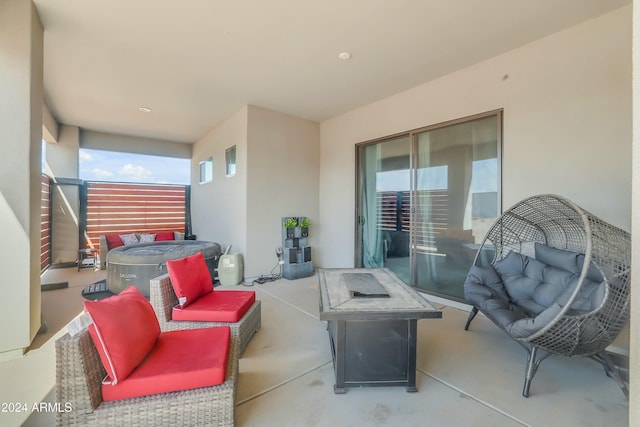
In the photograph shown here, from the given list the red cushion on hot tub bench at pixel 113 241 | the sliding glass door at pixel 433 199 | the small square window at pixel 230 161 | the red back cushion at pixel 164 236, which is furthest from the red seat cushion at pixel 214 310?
the red back cushion at pixel 164 236

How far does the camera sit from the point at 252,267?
4.52 m

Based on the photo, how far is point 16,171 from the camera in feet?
7.33

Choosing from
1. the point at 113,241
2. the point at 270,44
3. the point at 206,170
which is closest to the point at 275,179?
the point at 270,44

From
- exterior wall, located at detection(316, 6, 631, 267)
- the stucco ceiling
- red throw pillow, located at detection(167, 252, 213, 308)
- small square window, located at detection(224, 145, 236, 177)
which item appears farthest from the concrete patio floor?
small square window, located at detection(224, 145, 236, 177)

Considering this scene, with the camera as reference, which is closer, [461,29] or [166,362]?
[166,362]

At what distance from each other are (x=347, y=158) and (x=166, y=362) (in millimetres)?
4075

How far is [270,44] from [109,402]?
312 centimetres

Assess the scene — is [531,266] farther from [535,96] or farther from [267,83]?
[267,83]

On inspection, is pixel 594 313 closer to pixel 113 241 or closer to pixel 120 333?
pixel 120 333

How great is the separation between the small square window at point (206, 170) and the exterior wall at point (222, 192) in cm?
10

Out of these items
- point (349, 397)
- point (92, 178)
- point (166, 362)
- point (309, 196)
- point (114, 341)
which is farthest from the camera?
point (92, 178)

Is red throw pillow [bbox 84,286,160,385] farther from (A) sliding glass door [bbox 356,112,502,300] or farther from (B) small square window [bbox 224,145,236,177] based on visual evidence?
(B) small square window [bbox 224,145,236,177]

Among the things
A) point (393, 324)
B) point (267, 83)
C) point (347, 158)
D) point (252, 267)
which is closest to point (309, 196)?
point (347, 158)

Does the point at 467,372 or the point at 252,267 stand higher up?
the point at 252,267
